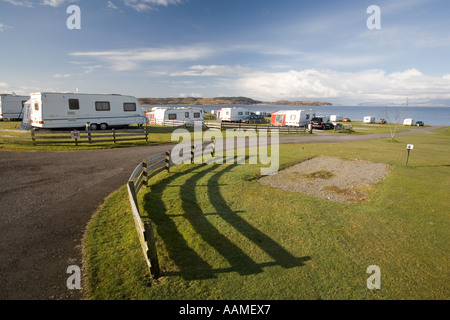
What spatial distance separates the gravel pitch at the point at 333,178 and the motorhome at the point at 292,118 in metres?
24.2

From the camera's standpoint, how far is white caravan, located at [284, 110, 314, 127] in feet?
128

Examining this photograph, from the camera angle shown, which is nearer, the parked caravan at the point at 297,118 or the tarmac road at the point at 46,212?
the tarmac road at the point at 46,212

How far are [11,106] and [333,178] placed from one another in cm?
4479

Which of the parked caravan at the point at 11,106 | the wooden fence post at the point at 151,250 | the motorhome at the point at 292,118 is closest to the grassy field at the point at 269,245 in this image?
the wooden fence post at the point at 151,250

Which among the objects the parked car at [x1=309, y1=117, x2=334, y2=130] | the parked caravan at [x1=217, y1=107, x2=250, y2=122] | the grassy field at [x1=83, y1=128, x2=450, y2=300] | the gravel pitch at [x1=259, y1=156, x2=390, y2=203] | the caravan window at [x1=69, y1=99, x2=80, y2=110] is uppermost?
the parked caravan at [x1=217, y1=107, x2=250, y2=122]

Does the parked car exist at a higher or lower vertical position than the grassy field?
higher

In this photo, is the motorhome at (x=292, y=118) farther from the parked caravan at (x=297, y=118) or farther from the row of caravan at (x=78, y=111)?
the row of caravan at (x=78, y=111)

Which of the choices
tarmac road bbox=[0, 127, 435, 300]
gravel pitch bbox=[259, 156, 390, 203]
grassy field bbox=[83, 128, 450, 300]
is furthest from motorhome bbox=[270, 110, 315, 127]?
tarmac road bbox=[0, 127, 435, 300]

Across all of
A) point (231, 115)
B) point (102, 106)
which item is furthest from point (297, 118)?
point (102, 106)

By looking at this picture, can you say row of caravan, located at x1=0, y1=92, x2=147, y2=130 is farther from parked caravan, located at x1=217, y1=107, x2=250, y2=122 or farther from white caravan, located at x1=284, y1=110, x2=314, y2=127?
white caravan, located at x1=284, y1=110, x2=314, y2=127

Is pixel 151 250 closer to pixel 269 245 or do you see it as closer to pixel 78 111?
pixel 269 245

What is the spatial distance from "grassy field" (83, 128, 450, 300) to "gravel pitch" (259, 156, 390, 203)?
755 mm

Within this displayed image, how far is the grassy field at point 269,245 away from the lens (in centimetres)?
450
